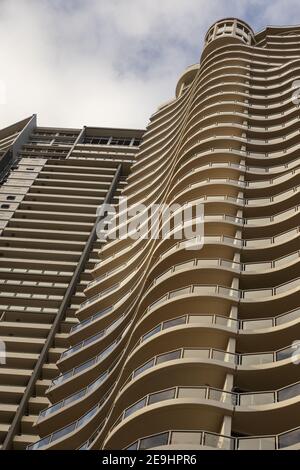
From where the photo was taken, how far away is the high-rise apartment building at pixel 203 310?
2564 centimetres

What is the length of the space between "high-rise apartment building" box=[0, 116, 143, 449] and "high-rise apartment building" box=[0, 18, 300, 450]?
0.28m

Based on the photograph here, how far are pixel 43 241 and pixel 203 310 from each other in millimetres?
37262

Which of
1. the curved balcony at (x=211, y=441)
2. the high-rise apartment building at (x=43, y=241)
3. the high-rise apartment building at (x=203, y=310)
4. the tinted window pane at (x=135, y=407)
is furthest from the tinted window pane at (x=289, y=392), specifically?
the high-rise apartment building at (x=43, y=241)

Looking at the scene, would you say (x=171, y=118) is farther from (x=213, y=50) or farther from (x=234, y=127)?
(x=234, y=127)

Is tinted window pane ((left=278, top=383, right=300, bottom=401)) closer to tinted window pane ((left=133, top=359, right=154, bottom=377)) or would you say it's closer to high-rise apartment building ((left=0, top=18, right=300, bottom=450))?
high-rise apartment building ((left=0, top=18, right=300, bottom=450))

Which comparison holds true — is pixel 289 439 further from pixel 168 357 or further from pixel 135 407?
pixel 168 357

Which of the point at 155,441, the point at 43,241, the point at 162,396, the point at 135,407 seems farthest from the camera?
the point at 43,241

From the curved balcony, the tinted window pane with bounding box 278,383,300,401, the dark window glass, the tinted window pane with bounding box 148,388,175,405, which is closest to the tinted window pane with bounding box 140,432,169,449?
the curved balcony

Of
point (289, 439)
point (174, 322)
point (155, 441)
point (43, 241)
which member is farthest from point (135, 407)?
point (43, 241)

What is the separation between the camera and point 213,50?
75688 millimetres

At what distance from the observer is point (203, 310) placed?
31953 millimetres

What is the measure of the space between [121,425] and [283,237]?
14.8 meters

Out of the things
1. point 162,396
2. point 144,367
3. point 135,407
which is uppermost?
point 144,367

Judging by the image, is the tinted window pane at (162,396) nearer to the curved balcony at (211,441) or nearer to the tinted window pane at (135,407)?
the tinted window pane at (135,407)
